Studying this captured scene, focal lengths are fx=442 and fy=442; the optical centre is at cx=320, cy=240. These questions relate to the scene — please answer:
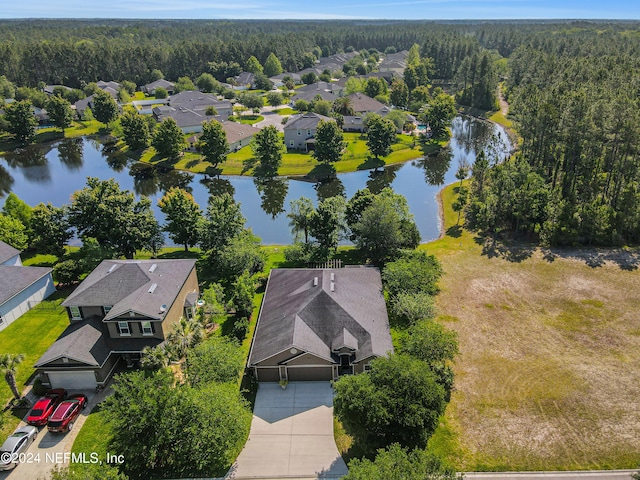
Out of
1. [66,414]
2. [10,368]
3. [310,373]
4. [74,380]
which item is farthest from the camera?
[310,373]

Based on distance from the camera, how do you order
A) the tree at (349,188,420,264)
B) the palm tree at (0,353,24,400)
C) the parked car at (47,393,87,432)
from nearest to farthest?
the parked car at (47,393,87,432) → the palm tree at (0,353,24,400) → the tree at (349,188,420,264)

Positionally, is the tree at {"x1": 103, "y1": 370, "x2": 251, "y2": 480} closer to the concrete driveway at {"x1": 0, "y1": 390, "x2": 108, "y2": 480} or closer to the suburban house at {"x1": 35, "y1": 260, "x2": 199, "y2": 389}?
the concrete driveway at {"x1": 0, "y1": 390, "x2": 108, "y2": 480}

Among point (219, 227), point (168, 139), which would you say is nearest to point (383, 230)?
point (219, 227)

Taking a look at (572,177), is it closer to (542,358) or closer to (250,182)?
(542,358)

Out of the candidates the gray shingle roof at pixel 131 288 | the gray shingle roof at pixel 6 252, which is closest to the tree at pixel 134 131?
the gray shingle roof at pixel 6 252

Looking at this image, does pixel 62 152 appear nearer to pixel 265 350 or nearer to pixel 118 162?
pixel 118 162

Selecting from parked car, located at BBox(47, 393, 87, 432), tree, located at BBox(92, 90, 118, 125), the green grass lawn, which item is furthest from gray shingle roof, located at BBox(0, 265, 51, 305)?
tree, located at BBox(92, 90, 118, 125)
